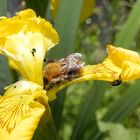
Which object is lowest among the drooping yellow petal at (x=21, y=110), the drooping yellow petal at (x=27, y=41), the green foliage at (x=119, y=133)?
the green foliage at (x=119, y=133)

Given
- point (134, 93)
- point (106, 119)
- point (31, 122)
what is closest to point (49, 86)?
point (31, 122)

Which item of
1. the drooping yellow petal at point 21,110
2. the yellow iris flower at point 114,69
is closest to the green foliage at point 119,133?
the yellow iris flower at point 114,69

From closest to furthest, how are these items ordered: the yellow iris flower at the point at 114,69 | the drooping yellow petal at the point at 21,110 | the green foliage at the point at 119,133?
1. the drooping yellow petal at the point at 21,110
2. the yellow iris flower at the point at 114,69
3. the green foliage at the point at 119,133

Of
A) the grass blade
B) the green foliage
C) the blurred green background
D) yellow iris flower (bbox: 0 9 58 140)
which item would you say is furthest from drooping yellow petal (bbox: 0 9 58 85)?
the grass blade

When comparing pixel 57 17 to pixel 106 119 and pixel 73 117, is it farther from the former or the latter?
pixel 73 117

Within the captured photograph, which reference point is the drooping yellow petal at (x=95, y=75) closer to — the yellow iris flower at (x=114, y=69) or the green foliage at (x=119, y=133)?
the yellow iris flower at (x=114, y=69)

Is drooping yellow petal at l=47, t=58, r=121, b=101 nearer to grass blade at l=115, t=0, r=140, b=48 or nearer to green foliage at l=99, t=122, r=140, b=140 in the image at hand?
green foliage at l=99, t=122, r=140, b=140

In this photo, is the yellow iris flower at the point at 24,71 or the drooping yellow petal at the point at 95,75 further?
the drooping yellow petal at the point at 95,75
